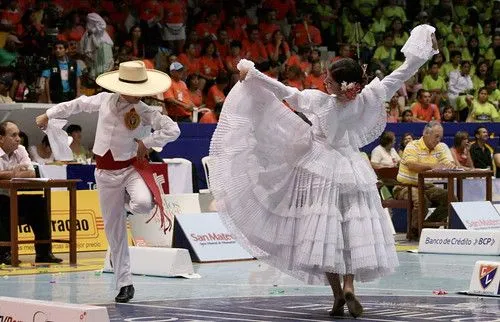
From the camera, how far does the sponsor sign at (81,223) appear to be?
51.3ft

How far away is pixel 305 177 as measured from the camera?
9391mm

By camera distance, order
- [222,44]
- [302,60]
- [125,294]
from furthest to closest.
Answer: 1. [302,60]
2. [222,44]
3. [125,294]

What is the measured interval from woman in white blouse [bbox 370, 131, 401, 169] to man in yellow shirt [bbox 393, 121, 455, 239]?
170cm

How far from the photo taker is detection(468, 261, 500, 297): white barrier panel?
1033 centimetres

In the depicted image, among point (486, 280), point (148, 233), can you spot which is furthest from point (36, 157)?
point (486, 280)

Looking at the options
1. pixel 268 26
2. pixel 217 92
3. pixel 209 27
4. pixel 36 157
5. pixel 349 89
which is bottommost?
pixel 36 157

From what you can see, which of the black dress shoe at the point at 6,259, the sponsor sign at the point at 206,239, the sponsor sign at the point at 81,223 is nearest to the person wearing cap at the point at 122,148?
the black dress shoe at the point at 6,259

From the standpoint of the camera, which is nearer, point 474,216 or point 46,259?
point 46,259

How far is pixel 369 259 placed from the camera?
29.9ft

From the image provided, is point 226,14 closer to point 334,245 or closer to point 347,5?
point 347,5

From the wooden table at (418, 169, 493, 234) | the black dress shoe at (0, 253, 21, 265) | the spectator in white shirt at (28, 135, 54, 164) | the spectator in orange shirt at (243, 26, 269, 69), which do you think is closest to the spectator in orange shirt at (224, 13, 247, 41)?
the spectator in orange shirt at (243, 26, 269, 69)

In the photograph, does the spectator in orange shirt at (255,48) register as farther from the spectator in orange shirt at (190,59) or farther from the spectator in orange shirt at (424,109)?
the spectator in orange shirt at (424,109)

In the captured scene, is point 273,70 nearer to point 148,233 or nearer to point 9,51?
point 9,51

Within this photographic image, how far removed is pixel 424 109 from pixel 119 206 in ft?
50.1
